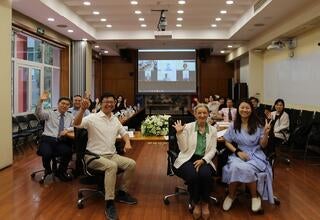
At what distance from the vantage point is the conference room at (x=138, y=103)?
4270 mm

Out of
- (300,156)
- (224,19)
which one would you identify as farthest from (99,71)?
(300,156)

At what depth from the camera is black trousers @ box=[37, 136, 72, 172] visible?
516cm

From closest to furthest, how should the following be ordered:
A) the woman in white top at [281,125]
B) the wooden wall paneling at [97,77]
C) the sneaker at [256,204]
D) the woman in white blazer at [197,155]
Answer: the woman in white blazer at [197,155]
the sneaker at [256,204]
the woman in white top at [281,125]
the wooden wall paneling at [97,77]

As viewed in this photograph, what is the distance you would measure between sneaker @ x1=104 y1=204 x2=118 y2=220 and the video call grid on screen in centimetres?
1465

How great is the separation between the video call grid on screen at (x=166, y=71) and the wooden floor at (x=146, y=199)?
12.3 m

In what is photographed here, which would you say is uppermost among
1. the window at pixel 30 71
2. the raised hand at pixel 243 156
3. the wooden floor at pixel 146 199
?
the window at pixel 30 71

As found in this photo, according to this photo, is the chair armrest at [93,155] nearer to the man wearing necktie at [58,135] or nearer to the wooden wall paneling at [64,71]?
the man wearing necktie at [58,135]

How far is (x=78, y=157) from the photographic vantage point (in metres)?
4.31

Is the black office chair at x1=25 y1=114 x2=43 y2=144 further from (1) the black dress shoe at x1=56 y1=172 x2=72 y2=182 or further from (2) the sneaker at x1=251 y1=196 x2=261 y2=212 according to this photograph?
(2) the sneaker at x1=251 y1=196 x2=261 y2=212

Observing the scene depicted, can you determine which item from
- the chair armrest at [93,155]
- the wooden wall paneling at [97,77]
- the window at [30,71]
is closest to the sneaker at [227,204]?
the chair armrest at [93,155]

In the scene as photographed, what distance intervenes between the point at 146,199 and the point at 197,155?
937mm

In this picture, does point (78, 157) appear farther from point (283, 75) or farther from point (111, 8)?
point (283, 75)

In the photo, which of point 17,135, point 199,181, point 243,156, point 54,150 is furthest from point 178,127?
point 17,135

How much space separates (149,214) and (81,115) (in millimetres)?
1403
